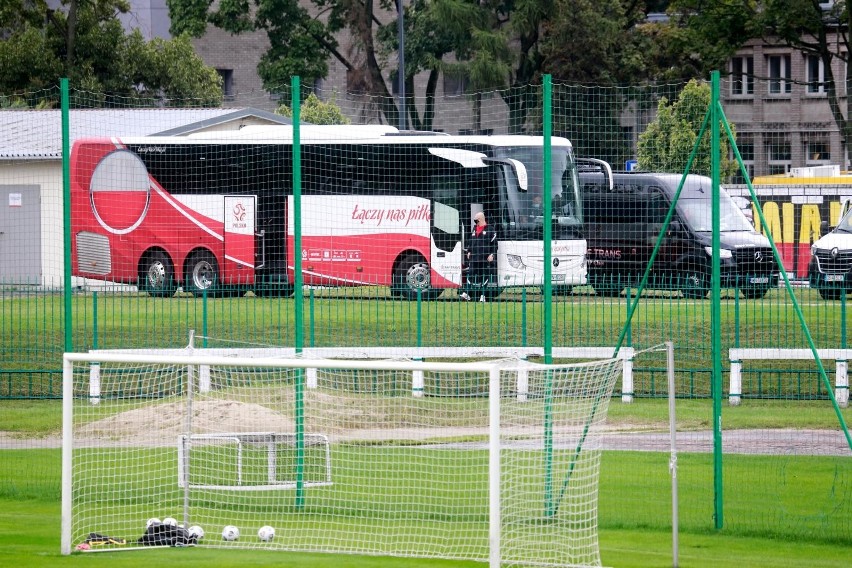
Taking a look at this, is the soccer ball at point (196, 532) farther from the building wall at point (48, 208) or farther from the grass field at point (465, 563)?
the building wall at point (48, 208)

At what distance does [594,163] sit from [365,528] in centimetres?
687

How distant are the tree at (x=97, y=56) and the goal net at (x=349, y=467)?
3269 centimetres

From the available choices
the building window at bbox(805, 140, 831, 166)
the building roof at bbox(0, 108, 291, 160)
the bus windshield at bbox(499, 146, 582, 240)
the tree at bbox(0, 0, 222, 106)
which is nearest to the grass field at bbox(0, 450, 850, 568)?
the building window at bbox(805, 140, 831, 166)

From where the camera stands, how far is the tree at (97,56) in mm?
44562

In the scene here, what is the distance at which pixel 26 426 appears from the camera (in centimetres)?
1655

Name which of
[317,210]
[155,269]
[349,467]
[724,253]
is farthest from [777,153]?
[155,269]

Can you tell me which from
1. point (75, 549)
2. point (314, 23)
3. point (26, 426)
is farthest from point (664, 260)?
point (314, 23)

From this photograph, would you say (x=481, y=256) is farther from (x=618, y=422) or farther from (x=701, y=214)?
(x=618, y=422)

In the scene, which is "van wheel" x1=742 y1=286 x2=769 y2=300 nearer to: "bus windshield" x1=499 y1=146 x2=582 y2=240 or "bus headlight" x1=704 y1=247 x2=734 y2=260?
"bus headlight" x1=704 y1=247 x2=734 y2=260

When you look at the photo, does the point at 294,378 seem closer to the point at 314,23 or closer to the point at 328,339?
the point at 328,339

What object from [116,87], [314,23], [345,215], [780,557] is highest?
[314,23]

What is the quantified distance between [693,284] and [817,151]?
5679 millimetres

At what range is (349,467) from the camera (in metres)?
11.9

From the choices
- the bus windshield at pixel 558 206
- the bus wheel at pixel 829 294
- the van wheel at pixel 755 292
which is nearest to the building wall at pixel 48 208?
the bus windshield at pixel 558 206
